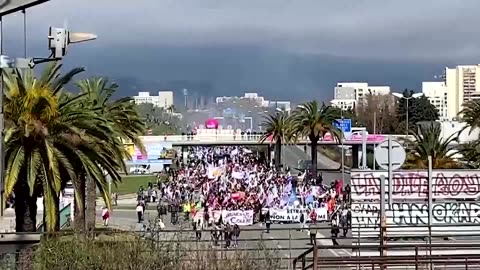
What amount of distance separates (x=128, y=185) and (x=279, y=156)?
18.7m

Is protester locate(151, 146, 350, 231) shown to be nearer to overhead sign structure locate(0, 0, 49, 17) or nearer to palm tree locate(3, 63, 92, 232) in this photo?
palm tree locate(3, 63, 92, 232)

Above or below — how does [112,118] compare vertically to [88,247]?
above

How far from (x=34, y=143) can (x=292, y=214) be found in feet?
79.1

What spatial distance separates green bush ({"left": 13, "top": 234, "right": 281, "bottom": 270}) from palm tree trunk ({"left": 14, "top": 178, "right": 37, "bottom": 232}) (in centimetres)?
714

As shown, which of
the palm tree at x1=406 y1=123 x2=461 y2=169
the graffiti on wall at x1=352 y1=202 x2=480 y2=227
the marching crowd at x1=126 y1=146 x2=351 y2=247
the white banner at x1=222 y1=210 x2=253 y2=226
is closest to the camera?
the graffiti on wall at x1=352 y1=202 x2=480 y2=227

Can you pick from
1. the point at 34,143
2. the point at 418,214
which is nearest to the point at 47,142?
the point at 34,143

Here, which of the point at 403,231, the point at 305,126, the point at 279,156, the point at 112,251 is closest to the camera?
the point at 112,251

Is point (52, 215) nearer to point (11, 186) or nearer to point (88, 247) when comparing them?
point (11, 186)

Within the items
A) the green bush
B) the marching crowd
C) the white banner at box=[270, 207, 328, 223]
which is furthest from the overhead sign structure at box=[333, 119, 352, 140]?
the green bush

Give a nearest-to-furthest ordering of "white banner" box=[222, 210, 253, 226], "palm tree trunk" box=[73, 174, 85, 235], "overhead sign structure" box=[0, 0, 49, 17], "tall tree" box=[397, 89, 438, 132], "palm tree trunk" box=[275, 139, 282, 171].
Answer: "overhead sign structure" box=[0, 0, 49, 17], "palm tree trunk" box=[73, 174, 85, 235], "white banner" box=[222, 210, 253, 226], "palm tree trunk" box=[275, 139, 282, 171], "tall tree" box=[397, 89, 438, 132]

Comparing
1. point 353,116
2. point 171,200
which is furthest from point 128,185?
point 353,116

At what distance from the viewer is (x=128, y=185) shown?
327 feet

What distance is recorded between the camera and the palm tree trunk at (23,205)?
782 inches

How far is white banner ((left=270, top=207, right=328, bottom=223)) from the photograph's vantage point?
4166cm
